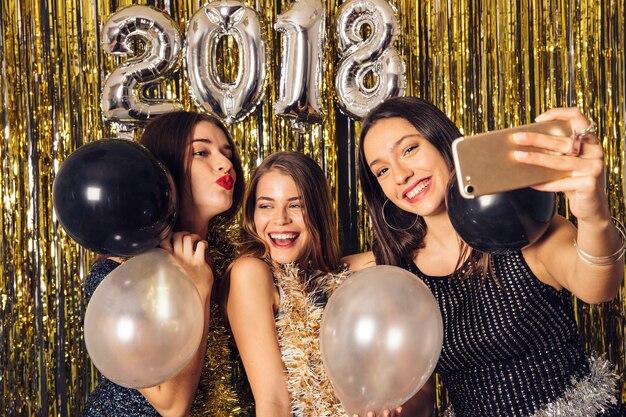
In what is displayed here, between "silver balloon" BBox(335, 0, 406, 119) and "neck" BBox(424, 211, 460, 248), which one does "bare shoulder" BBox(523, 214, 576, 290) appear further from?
"silver balloon" BBox(335, 0, 406, 119)

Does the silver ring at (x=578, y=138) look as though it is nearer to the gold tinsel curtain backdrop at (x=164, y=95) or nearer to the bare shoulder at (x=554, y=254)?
the bare shoulder at (x=554, y=254)

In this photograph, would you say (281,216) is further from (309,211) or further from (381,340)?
(381,340)

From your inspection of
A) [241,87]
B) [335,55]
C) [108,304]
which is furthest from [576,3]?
[108,304]

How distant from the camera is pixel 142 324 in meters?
1.43

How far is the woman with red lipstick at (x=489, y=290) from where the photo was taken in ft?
5.30

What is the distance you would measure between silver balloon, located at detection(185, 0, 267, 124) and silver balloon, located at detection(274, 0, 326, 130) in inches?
3.3

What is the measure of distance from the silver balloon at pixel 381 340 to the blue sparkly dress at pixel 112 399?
506 mm

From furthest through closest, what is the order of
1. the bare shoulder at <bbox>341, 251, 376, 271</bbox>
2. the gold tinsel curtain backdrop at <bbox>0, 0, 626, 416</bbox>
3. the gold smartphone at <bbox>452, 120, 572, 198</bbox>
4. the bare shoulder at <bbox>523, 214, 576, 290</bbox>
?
the gold tinsel curtain backdrop at <bbox>0, 0, 626, 416</bbox> → the bare shoulder at <bbox>341, 251, 376, 271</bbox> → the bare shoulder at <bbox>523, 214, 576, 290</bbox> → the gold smartphone at <bbox>452, 120, 572, 198</bbox>

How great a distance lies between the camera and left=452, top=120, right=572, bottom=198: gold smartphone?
3.53 ft

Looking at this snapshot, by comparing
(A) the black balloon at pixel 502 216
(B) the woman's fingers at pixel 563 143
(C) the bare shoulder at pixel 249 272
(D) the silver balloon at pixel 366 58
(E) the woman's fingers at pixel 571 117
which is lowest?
(C) the bare shoulder at pixel 249 272

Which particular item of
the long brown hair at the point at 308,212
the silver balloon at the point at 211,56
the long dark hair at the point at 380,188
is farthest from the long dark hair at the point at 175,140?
the silver balloon at the point at 211,56

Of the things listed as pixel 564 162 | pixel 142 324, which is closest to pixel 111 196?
pixel 142 324

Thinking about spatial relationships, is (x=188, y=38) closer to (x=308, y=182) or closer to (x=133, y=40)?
(x=133, y=40)

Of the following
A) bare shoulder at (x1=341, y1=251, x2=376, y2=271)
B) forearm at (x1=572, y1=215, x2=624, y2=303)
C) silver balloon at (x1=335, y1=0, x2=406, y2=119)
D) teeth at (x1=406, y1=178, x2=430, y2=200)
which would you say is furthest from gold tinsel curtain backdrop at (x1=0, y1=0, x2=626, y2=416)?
forearm at (x1=572, y1=215, x2=624, y2=303)
